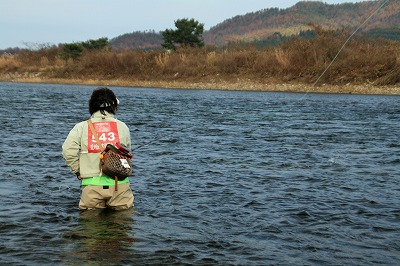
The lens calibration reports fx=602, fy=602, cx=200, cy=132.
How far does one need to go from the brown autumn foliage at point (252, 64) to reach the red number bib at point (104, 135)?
132 ft

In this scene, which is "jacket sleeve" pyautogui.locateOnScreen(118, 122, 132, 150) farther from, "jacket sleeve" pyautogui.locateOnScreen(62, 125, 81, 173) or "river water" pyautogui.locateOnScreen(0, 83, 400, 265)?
"river water" pyautogui.locateOnScreen(0, 83, 400, 265)

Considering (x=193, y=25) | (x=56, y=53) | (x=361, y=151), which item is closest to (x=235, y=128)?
(x=361, y=151)

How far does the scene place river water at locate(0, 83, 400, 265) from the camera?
6492 mm

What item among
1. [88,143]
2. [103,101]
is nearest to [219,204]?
[88,143]

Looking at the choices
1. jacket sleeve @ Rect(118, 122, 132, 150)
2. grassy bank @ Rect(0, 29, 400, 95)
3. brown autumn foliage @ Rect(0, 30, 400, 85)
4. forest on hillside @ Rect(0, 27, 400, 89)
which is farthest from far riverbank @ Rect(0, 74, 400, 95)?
jacket sleeve @ Rect(118, 122, 132, 150)

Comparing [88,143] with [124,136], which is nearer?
[88,143]

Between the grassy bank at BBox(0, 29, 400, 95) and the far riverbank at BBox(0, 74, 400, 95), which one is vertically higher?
the grassy bank at BBox(0, 29, 400, 95)

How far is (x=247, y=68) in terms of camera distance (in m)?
54.0

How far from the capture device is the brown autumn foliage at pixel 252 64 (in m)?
47.3

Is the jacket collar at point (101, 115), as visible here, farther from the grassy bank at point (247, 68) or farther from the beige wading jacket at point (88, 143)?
the grassy bank at point (247, 68)

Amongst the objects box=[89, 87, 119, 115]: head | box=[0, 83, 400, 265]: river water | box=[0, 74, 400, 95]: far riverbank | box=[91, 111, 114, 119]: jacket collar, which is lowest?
box=[0, 74, 400, 95]: far riverbank

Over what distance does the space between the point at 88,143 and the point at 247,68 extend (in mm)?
47337

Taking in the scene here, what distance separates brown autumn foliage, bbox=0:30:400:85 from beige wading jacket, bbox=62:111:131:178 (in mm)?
40356

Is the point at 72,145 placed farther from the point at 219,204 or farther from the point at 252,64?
the point at 252,64
